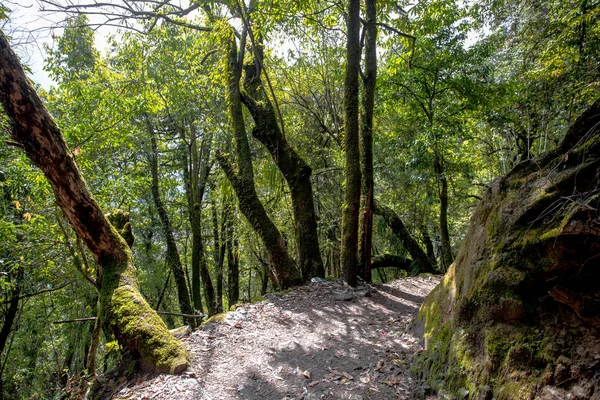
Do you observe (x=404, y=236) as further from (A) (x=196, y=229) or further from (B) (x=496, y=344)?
(B) (x=496, y=344)

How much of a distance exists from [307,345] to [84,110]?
25.6 ft

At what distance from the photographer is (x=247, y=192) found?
711 cm

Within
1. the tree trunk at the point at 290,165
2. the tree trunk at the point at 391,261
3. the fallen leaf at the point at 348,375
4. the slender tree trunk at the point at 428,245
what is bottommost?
the fallen leaf at the point at 348,375

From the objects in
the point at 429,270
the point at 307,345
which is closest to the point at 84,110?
the point at 307,345

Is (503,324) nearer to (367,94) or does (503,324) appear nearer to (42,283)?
(367,94)

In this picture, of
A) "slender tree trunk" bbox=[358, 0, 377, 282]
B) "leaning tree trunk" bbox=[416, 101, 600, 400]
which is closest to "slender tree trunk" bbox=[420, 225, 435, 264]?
"slender tree trunk" bbox=[358, 0, 377, 282]

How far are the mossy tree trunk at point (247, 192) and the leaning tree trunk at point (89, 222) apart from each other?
312cm

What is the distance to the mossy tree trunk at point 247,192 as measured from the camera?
6.91 m

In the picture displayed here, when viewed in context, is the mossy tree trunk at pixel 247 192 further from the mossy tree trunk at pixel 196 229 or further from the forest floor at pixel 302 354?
the mossy tree trunk at pixel 196 229

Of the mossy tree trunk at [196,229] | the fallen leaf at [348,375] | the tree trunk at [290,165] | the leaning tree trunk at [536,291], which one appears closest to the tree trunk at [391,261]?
the tree trunk at [290,165]

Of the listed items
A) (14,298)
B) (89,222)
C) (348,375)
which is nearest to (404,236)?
(348,375)

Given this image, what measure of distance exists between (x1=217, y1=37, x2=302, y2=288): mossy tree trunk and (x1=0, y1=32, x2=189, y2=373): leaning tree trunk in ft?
10.2

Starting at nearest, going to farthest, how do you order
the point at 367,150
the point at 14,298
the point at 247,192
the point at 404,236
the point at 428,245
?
the point at 247,192
the point at 367,150
the point at 14,298
the point at 404,236
the point at 428,245

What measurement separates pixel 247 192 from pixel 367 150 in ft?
9.62
